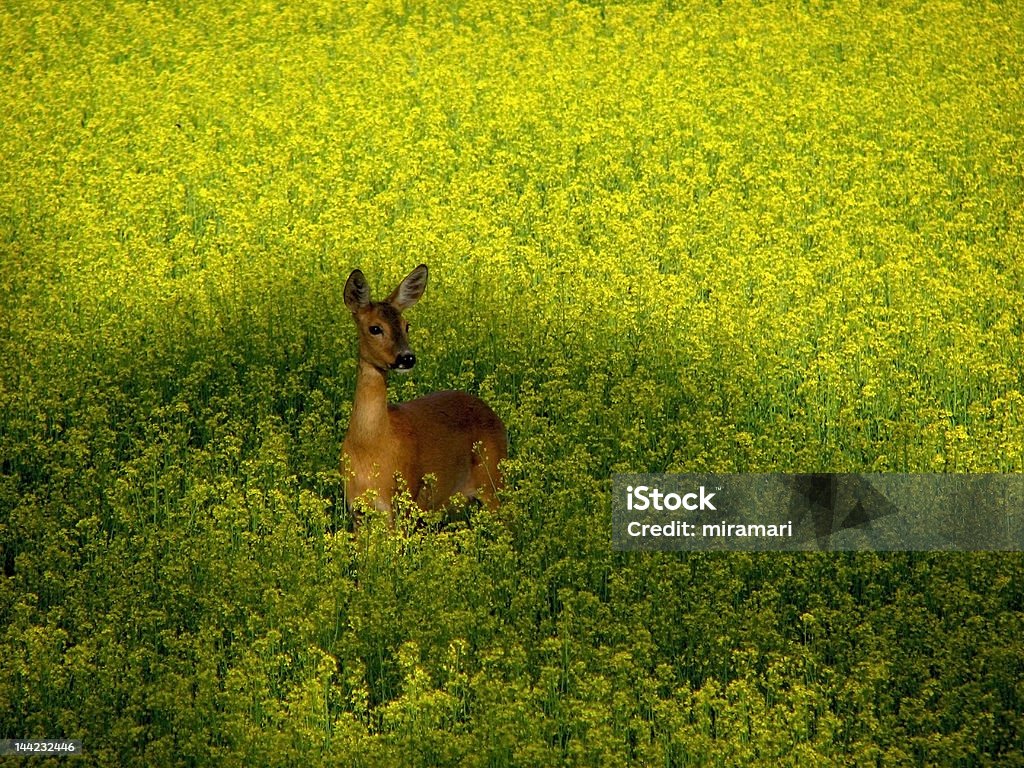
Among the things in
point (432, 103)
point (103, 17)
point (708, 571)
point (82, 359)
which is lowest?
point (708, 571)

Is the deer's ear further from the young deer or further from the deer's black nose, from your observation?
the deer's black nose

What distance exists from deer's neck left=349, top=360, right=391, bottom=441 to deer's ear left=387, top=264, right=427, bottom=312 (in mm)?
558

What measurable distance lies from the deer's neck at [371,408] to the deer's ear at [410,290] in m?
0.56

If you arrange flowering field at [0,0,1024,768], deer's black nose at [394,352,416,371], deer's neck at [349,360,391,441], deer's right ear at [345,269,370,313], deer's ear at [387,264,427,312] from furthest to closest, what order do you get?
deer's ear at [387,264,427,312]
deer's right ear at [345,269,370,313]
deer's neck at [349,360,391,441]
deer's black nose at [394,352,416,371]
flowering field at [0,0,1024,768]

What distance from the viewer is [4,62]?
2381cm

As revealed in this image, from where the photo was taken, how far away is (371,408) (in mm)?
A: 11078

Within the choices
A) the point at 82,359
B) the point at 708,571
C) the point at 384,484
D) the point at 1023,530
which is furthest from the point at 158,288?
the point at 1023,530

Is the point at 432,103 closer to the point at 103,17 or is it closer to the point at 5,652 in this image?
the point at 103,17

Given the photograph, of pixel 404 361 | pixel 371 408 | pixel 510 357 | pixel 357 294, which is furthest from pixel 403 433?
pixel 510 357

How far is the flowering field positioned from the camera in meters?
9.66

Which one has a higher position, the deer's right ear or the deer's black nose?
the deer's right ear

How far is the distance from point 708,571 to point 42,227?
380 inches

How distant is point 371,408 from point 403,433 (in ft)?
0.96

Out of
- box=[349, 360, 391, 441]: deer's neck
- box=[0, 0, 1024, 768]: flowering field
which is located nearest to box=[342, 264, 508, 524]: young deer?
box=[349, 360, 391, 441]: deer's neck
